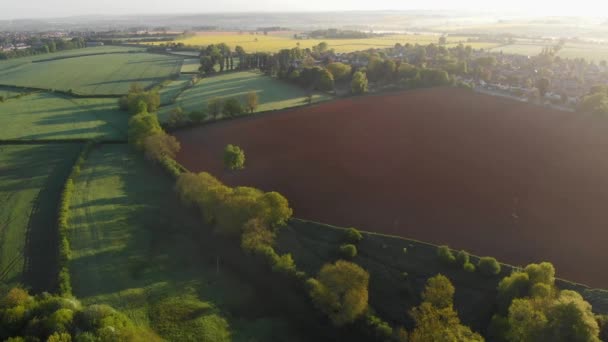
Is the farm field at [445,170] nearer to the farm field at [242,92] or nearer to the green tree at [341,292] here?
the farm field at [242,92]

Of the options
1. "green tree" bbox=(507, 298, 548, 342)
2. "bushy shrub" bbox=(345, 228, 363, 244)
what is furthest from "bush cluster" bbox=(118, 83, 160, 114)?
"green tree" bbox=(507, 298, 548, 342)

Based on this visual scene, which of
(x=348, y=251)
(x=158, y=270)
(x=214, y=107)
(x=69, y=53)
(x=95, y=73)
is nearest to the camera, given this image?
(x=158, y=270)

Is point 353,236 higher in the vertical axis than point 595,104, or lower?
lower

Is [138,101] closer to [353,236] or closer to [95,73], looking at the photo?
[95,73]

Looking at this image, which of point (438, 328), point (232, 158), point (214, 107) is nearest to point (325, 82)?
point (214, 107)

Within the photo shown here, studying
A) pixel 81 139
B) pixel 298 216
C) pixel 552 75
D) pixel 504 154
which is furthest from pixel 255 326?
pixel 552 75

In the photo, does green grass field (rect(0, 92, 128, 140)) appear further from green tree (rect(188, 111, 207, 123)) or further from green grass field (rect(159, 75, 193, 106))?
green tree (rect(188, 111, 207, 123))

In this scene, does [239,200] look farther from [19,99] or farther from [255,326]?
[19,99]
